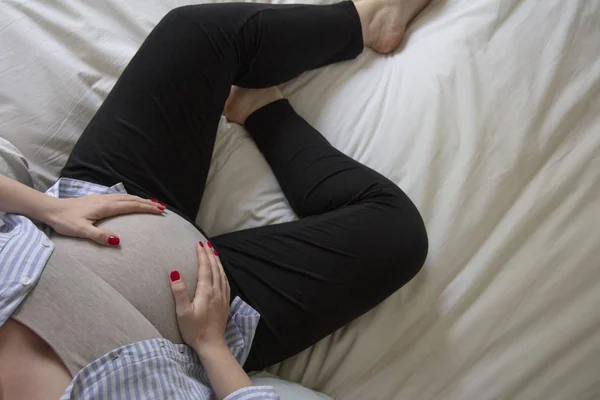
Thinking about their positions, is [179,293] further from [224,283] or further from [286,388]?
[286,388]

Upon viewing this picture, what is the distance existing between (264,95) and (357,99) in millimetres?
193

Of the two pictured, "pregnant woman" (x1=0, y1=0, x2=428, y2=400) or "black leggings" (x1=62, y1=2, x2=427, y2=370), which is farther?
"black leggings" (x1=62, y1=2, x2=427, y2=370)

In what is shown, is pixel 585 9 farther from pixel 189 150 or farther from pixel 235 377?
pixel 235 377

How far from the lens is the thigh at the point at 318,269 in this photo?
82 centimetres

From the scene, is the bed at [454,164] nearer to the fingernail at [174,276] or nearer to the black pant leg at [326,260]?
the black pant leg at [326,260]

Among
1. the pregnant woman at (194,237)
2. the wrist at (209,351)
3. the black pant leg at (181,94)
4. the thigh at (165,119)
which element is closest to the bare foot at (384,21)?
the pregnant woman at (194,237)

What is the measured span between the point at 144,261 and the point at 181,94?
31 centimetres

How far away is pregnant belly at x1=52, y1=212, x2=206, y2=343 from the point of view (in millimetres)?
681

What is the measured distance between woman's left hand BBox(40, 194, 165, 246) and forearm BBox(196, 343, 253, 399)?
0.68ft

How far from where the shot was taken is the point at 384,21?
1045 millimetres

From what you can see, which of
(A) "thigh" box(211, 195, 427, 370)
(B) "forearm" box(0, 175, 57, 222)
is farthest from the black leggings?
(B) "forearm" box(0, 175, 57, 222)

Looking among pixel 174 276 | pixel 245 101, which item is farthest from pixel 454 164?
pixel 174 276

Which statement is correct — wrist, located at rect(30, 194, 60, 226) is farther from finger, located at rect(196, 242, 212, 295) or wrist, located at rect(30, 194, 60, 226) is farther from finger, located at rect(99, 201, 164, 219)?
finger, located at rect(196, 242, 212, 295)

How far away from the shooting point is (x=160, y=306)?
699mm
